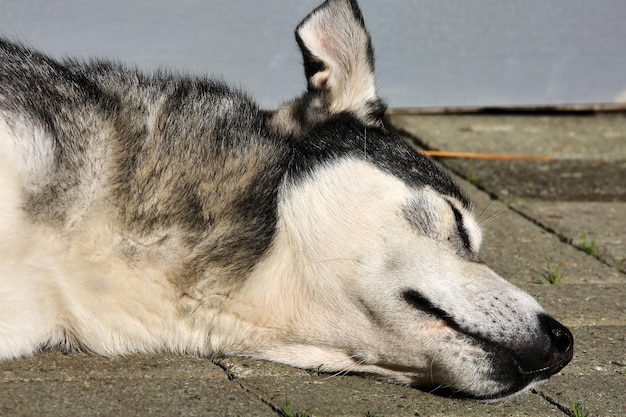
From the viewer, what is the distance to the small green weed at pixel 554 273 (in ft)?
13.4

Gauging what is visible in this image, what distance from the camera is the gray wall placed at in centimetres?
546

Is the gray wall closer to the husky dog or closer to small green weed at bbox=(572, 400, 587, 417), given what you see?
the husky dog

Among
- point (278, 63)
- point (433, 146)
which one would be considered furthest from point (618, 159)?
point (278, 63)

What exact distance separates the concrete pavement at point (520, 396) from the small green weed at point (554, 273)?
2 centimetres

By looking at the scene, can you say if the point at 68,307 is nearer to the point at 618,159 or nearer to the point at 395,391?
the point at 395,391

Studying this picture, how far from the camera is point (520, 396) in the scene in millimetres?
3043

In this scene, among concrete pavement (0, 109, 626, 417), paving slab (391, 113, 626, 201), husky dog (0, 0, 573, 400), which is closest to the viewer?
concrete pavement (0, 109, 626, 417)

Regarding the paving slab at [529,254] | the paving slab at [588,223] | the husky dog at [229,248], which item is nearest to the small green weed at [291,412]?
the husky dog at [229,248]

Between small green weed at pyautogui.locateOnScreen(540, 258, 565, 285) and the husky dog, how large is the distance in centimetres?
97

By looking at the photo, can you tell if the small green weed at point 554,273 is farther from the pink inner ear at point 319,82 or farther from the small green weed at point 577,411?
the pink inner ear at point 319,82

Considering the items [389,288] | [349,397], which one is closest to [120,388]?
[349,397]

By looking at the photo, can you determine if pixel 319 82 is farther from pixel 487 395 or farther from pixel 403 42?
pixel 403 42

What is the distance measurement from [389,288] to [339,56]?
36.0 inches

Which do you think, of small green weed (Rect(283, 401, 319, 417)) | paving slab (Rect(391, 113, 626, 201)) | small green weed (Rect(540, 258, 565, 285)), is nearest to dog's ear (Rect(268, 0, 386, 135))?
small green weed (Rect(283, 401, 319, 417))
